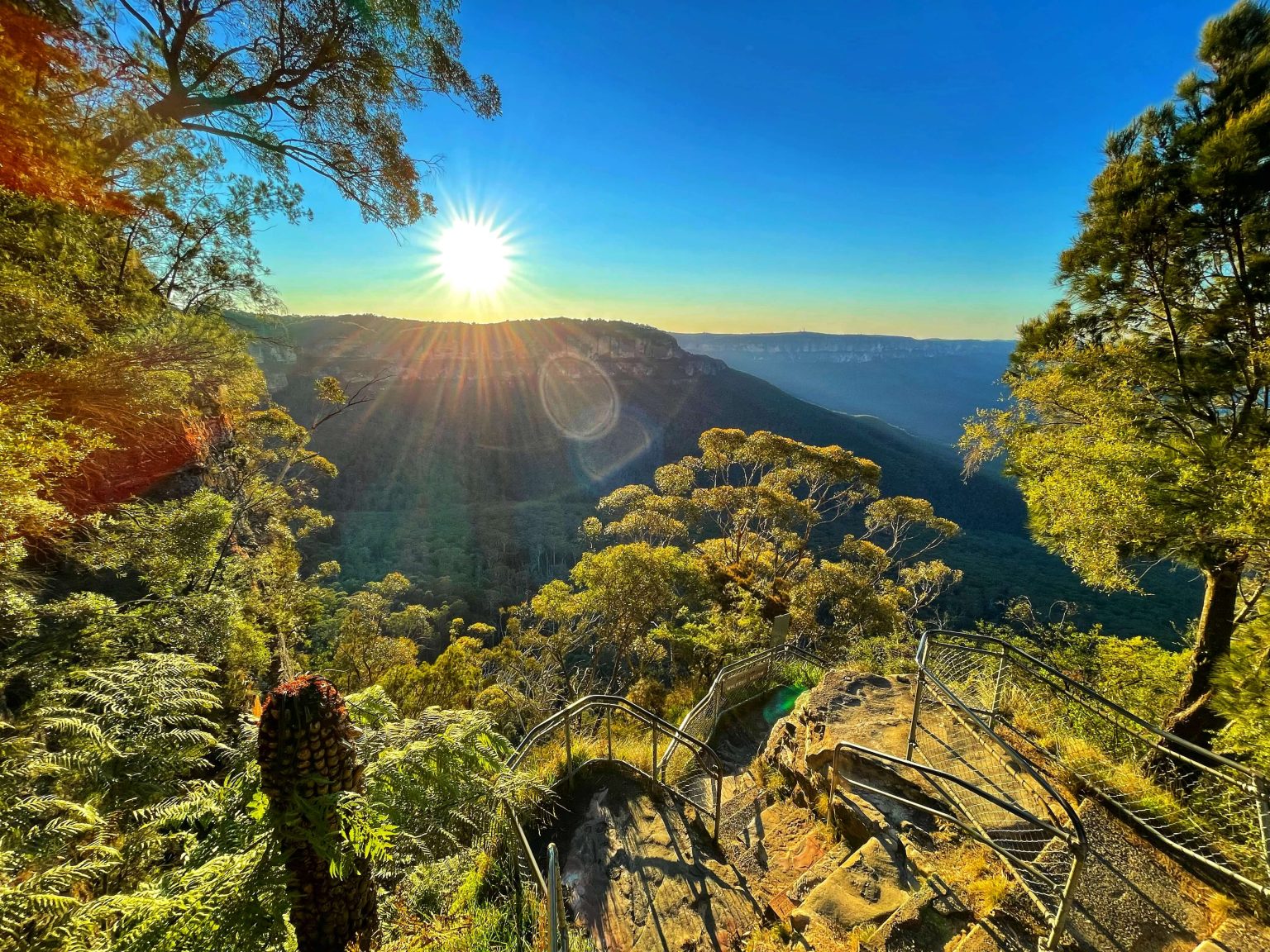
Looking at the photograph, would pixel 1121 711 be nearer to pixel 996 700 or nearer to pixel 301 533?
pixel 996 700

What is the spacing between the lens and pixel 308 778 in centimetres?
157

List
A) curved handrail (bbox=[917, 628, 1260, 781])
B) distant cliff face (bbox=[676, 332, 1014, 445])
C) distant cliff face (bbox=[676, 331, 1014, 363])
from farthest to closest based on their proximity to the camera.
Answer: distant cliff face (bbox=[676, 331, 1014, 363]), distant cliff face (bbox=[676, 332, 1014, 445]), curved handrail (bbox=[917, 628, 1260, 781])

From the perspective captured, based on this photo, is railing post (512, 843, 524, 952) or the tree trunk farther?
the tree trunk

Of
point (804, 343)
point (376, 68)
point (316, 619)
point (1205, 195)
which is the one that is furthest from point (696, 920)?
point (804, 343)

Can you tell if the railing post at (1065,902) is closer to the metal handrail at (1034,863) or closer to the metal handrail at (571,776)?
the metal handrail at (1034,863)

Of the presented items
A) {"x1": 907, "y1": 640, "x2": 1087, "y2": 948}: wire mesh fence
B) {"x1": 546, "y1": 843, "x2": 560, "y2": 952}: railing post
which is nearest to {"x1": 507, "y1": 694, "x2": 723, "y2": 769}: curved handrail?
{"x1": 546, "y1": 843, "x2": 560, "y2": 952}: railing post

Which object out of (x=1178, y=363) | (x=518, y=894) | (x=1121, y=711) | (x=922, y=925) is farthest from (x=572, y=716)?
(x=1178, y=363)

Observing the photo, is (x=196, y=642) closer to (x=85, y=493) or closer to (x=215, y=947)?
(x=85, y=493)

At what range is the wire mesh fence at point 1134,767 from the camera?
9.80 ft

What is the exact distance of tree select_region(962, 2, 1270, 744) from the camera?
4.22 metres

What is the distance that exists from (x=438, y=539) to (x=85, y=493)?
35.4 metres

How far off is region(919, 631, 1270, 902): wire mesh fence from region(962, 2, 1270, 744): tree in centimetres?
132

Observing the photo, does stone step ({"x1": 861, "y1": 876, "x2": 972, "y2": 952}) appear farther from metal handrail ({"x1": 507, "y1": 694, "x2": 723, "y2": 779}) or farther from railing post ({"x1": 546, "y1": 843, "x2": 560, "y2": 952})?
railing post ({"x1": 546, "y1": 843, "x2": 560, "y2": 952})

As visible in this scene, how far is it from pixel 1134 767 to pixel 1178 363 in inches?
158
